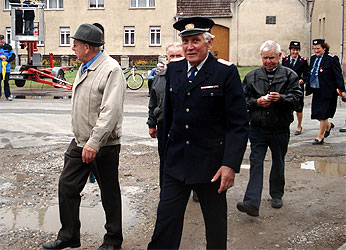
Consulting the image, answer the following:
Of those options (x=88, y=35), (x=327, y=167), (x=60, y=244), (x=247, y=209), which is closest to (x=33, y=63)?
(x=327, y=167)

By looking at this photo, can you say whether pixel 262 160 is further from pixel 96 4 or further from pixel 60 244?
pixel 96 4

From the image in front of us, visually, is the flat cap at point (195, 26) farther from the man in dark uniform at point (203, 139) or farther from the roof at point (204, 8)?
the roof at point (204, 8)

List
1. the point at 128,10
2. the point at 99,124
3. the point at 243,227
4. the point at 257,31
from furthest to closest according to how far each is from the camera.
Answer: the point at 128,10, the point at 257,31, the point at 243,227, the point at 99,124

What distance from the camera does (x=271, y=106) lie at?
19.6 ft

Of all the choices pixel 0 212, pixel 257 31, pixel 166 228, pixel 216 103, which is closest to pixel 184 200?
pixel 166 228

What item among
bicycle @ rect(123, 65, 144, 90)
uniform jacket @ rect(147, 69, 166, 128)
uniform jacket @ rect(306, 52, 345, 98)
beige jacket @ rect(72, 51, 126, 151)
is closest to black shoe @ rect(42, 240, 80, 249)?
beige jacket @ rect(72, 51, 126, 151)

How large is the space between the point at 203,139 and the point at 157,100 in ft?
6.07

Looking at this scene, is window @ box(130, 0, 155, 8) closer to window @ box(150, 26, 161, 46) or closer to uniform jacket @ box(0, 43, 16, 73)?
window @ box(150, 26, 161, 46)

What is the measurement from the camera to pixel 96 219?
575 cm

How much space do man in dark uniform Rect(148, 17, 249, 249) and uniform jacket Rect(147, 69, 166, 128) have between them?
5.25ft

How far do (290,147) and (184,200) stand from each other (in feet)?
20.2

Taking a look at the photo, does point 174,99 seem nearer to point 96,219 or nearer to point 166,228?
point 166,228

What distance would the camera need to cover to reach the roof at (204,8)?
3975 cm

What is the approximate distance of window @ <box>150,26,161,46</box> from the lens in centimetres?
4206
